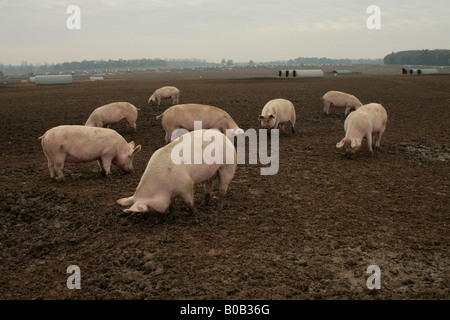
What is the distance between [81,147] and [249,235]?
4.24 m

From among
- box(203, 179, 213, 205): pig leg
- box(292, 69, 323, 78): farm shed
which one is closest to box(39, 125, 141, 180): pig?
box(203, 179, 213, 205): pig leg

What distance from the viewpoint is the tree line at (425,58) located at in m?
122

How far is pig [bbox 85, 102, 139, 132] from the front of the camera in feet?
39.5

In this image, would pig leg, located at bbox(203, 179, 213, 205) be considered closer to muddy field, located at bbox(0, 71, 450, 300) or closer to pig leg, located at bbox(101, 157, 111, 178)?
muddy field, located at bbox(0, 71, 450, 300)

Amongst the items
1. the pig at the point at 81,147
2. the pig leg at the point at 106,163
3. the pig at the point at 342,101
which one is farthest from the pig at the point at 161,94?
the pig leg at the point at 106,163

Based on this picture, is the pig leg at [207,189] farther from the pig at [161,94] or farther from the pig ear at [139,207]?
the pig at [161,94]

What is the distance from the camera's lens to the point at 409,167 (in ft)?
28.4

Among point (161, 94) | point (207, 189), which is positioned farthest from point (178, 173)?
point (161, 94)

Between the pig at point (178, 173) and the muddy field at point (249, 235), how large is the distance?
511 mm

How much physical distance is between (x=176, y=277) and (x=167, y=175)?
62.6 inches

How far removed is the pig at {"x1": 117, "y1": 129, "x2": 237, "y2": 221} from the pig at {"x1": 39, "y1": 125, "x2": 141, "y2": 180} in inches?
99.6

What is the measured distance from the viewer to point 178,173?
17.6ft
